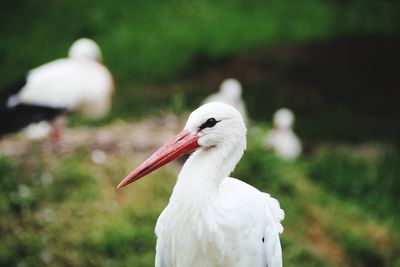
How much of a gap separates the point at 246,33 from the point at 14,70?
144 inches

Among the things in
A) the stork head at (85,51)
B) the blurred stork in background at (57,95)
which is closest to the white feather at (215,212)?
the blurred stork in background at (57,95)

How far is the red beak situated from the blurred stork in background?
3.01m

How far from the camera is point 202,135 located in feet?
9.17

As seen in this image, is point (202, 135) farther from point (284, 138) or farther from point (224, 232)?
point (284, 138)

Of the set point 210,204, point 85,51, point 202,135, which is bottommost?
point 85,51

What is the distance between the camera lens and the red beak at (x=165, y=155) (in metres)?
2.73

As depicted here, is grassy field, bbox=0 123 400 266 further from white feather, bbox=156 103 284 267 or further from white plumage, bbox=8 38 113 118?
white feather, bbox=156 103 284 267

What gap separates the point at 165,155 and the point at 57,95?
3444mm

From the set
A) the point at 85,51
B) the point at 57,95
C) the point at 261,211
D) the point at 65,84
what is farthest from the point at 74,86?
the point at 261,211

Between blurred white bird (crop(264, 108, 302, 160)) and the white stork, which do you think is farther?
blurred white bird (crop(264, 108, 302, 160))

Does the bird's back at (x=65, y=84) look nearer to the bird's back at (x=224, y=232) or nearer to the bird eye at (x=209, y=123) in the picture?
the bird's back at (x=224, y=232)

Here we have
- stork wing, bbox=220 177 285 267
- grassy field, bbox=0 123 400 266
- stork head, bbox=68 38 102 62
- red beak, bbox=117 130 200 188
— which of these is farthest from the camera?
stork head, bbox=68 38 102 62

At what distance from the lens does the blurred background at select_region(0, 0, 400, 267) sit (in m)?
4.84

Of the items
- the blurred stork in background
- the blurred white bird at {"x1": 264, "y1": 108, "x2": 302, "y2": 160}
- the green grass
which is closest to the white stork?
the blurred stork in background
